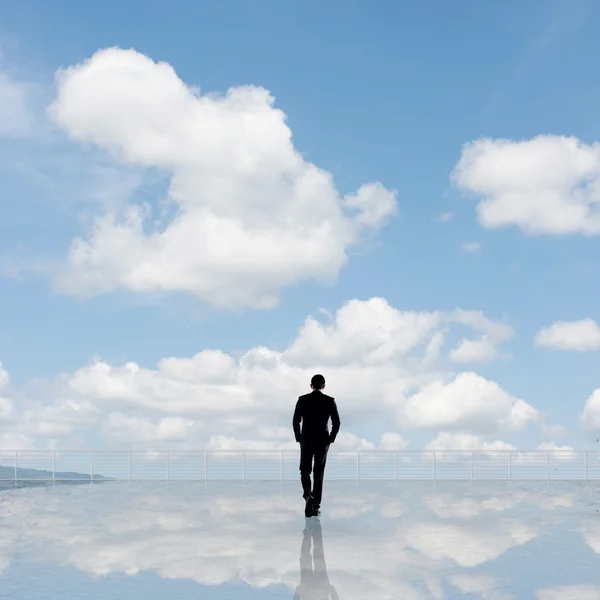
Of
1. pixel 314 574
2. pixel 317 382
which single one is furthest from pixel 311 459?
pixel 314 574

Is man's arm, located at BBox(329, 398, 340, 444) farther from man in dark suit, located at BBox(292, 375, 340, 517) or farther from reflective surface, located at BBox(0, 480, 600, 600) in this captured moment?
reflective surface, located at BBox(0, 480, 600, 600)

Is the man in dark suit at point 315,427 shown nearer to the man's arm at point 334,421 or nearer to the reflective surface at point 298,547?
the man's arm at point 334,421

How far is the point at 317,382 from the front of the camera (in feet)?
34.7

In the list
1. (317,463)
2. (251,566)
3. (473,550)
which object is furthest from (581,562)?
(317,463)

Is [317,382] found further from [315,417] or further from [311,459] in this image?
[311,459]

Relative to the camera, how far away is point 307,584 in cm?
625

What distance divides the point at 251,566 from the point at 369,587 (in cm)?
138

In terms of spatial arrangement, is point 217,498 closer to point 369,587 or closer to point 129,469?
point 129,469

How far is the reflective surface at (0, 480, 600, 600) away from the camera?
20.7 ft

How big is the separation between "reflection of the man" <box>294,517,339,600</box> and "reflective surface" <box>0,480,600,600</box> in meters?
0.02

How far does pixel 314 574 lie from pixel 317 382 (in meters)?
4.08

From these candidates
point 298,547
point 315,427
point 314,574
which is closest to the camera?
point 314,574

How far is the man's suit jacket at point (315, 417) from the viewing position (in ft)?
34.4

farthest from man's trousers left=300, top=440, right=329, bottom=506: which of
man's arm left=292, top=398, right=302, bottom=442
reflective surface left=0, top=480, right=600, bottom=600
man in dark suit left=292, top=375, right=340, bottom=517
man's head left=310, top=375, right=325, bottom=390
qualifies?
man's head left=310, top=375, right=325, bottom=390
